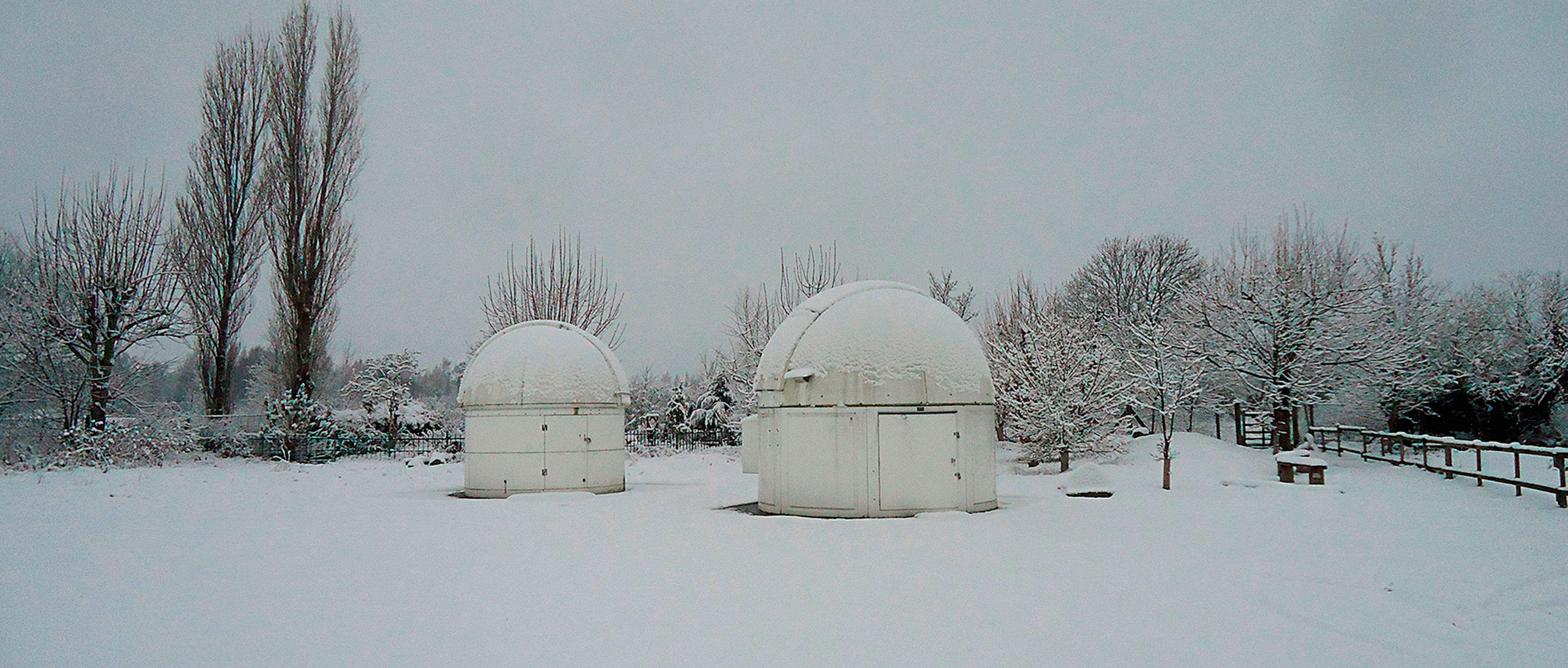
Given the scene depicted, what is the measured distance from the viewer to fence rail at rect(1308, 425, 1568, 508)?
14.1 meters

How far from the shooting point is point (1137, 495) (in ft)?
51.0

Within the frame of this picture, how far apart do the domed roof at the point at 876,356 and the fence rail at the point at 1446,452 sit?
945 cm

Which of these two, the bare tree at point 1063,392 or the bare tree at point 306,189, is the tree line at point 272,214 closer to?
the bare tree at point 306,189

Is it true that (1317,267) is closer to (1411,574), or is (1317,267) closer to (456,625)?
(1411,574)

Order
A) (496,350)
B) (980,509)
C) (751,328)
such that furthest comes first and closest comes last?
(751,328) → (496,350) → (980,509)

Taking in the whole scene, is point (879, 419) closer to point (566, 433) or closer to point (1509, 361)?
point (566, 433)

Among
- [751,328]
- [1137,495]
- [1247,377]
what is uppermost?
[751,328]

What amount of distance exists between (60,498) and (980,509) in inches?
612

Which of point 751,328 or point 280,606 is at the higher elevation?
point 751,328

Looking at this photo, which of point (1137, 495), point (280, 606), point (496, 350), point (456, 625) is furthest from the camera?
point (496, 350)

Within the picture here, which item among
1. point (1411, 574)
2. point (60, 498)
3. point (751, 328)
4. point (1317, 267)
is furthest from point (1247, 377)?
point (60, 498)

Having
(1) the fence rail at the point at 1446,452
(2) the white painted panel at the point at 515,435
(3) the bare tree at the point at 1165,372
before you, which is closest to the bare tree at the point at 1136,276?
(3) the bare tree at the point at 1165,372

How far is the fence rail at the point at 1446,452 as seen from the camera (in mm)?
14062

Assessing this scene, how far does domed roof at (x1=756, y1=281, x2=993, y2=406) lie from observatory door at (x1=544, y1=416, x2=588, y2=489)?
4559 millimetres
